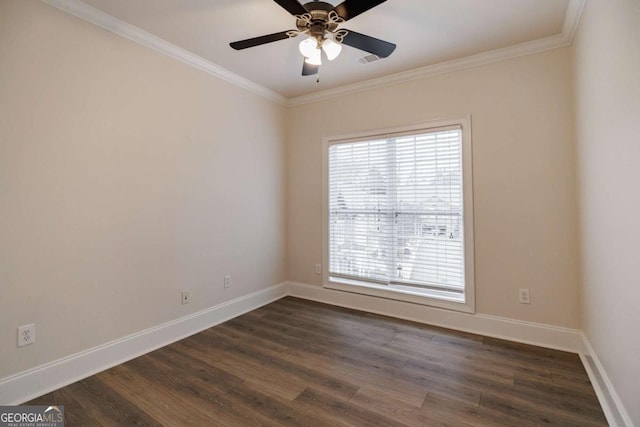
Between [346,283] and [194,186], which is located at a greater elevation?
[194,186]

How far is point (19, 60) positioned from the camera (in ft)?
6.11

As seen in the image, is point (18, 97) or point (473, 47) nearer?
point (18, 97)

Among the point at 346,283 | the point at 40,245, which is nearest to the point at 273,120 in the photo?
the point at 346,283

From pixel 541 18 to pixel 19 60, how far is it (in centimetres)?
374

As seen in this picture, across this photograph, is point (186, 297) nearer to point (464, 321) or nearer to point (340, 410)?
point (340, 410)

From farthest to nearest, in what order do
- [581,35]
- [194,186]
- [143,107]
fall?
[194,186] → [143,107] → [581,35]

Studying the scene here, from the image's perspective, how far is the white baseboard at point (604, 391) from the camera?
5.03 ft

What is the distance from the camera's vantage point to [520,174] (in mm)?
2658

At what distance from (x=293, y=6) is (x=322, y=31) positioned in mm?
286

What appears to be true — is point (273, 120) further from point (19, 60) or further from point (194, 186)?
point (19, 60)

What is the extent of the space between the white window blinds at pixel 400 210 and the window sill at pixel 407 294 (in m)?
0.07

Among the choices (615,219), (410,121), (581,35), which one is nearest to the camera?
(615,219)
